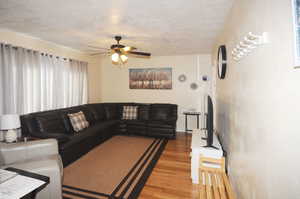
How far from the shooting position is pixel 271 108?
3.16 feet

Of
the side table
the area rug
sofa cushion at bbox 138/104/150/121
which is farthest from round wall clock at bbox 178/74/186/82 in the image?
the side table

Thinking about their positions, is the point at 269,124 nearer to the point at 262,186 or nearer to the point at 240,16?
the point at 262,186

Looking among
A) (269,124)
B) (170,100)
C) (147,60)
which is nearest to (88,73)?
(147,60)

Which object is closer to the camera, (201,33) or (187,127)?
(201,33)

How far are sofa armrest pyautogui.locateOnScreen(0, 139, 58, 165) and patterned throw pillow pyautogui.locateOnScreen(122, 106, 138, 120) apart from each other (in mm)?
2828

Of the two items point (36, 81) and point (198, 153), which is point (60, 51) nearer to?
point (36, 81)

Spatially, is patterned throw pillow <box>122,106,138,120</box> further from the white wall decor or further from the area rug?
the white wall decor

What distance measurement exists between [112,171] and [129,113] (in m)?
2.48

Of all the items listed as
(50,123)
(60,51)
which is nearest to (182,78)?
(60,51)

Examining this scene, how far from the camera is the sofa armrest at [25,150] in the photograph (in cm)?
191

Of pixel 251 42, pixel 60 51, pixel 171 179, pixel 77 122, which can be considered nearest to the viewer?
pixel 251 42

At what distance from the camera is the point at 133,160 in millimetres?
3053

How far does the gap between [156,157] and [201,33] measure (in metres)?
2.61

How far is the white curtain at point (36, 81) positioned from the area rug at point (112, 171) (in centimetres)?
154
